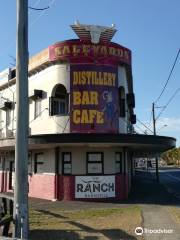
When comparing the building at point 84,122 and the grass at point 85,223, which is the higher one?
the building at point 84,122

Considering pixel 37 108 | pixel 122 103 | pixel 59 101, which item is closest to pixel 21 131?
pixel 59 101

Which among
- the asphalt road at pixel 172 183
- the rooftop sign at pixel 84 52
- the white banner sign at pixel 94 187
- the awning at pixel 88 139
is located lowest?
the asphalt road at pixel 172 183

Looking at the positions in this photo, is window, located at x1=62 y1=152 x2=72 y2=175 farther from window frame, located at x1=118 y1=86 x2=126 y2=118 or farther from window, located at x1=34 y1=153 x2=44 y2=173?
window frame, located at x1=118 y1=86 x2=126 y2=118

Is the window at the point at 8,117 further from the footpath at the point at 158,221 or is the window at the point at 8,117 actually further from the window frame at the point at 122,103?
the footpath at the point at 158,221

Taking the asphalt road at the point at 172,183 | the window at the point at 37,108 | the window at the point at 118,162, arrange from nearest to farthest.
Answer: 1. the window at the point at 118,162
2. the window at the point at 37,108
3. the asphalt road at the point at 172,183

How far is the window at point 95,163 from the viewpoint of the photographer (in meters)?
24.2

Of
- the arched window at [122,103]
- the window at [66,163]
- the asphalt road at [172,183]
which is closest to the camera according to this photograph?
the window at [66,163]

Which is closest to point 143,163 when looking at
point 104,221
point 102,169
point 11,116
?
point 11,116

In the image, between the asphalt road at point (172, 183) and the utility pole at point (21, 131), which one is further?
the asphalt road at point (172, 183)

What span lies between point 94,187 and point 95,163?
1371 mm

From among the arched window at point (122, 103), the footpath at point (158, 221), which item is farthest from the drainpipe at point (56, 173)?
the arched window at point (122, 103)

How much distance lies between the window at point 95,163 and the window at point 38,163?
3.35 meters

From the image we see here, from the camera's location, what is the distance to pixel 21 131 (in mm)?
12938

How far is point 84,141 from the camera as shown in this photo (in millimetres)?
22203
